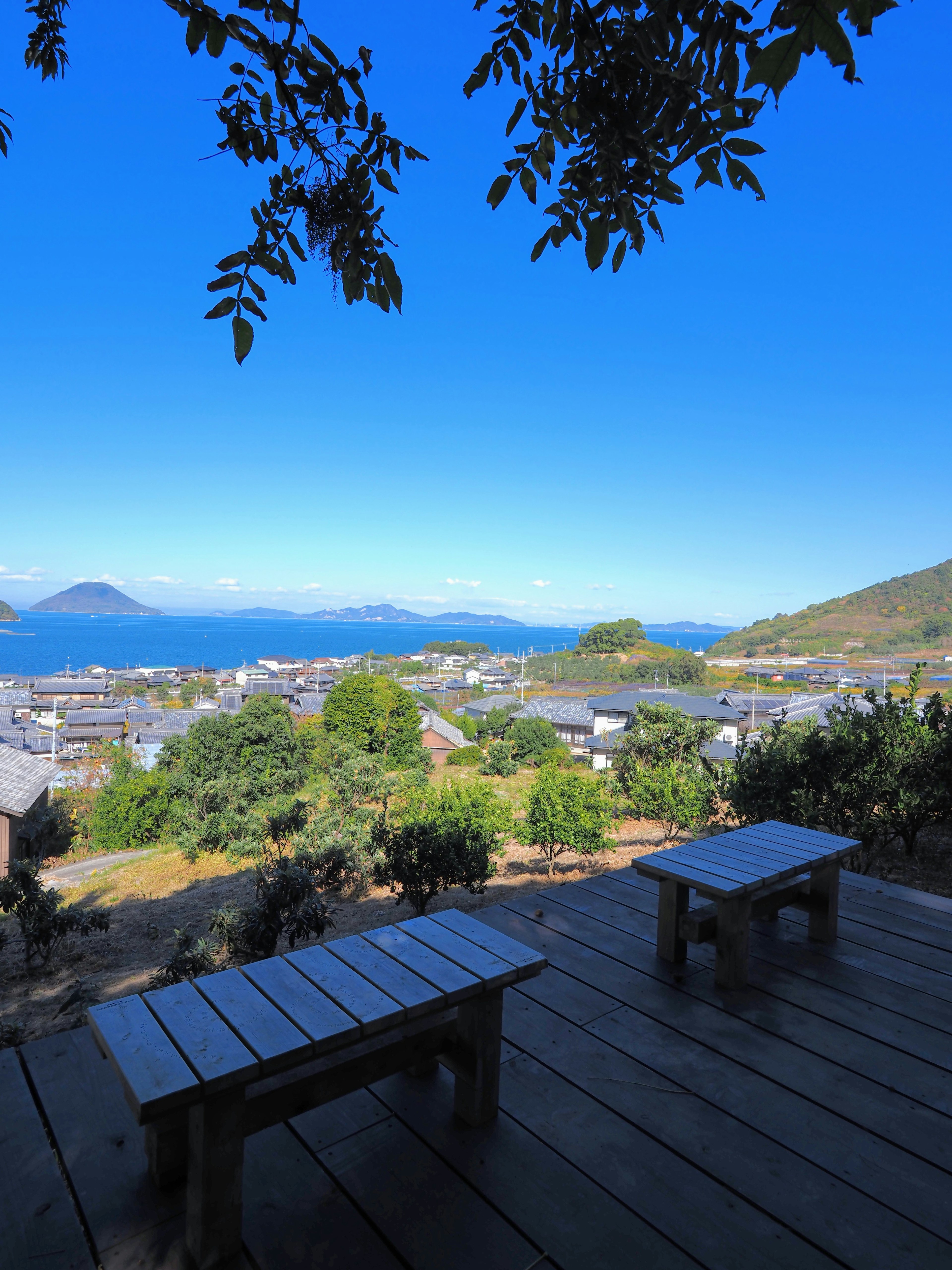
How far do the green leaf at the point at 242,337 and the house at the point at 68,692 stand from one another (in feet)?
215

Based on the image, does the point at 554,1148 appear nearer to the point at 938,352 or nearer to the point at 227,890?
the point at 227,890

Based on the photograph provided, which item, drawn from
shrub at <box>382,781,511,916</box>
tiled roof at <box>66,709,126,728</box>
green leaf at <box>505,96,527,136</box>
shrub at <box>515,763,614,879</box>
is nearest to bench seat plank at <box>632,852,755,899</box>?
green leaf at <box>505,96,527,136</box>

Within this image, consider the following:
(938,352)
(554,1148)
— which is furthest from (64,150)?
(938,352)

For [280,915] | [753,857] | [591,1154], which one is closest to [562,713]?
[280,915]

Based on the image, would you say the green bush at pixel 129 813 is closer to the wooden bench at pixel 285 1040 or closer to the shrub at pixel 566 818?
the shrub at pixel 566 818

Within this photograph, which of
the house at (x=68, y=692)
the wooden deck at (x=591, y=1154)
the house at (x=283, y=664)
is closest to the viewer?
the wooden deck at (x=591, y=1154)

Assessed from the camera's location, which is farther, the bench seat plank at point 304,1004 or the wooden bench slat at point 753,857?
the wooden bench slat at point 753,857

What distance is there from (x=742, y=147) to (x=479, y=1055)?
2188mm

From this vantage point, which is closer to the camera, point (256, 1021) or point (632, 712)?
point (256, 1021)

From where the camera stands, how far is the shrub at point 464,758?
90.9 ft

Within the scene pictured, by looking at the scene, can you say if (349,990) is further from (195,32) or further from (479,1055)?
(195,32)

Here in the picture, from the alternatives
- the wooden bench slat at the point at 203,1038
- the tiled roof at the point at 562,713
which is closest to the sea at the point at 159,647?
the tiled roof at the point at 562,713

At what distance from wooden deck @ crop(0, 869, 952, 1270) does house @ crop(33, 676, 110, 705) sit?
6502 centimetres

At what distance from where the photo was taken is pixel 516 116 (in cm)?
144
